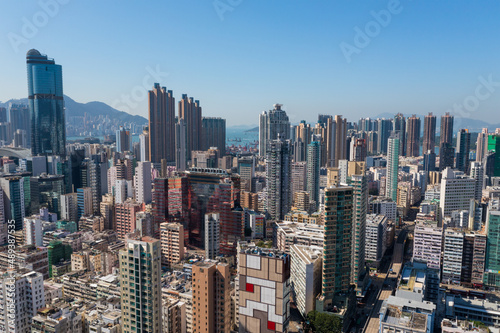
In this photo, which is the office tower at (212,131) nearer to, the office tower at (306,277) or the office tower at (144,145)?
the office tower at (144,145)

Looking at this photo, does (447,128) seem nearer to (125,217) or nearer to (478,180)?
(478,180)

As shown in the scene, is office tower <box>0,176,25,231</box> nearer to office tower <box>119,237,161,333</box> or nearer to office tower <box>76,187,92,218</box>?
office tower <box>76,187,92,218</box>

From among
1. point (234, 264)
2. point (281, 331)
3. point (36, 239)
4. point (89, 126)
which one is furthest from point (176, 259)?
point (89, 126)

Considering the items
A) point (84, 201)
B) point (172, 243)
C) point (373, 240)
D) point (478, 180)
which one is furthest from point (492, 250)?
point (84, 201)

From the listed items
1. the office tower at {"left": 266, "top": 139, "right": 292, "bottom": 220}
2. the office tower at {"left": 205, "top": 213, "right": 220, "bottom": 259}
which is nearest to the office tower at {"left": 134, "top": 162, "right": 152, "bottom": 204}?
the office tower at {"left": 266, "top": 139, "right": 292, "bottom": 220}

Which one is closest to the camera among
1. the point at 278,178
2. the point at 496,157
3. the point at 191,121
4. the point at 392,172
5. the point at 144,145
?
the point at 278,178

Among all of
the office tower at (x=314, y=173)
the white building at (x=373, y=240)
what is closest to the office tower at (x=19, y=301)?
the white building at (x=373, y=240)
